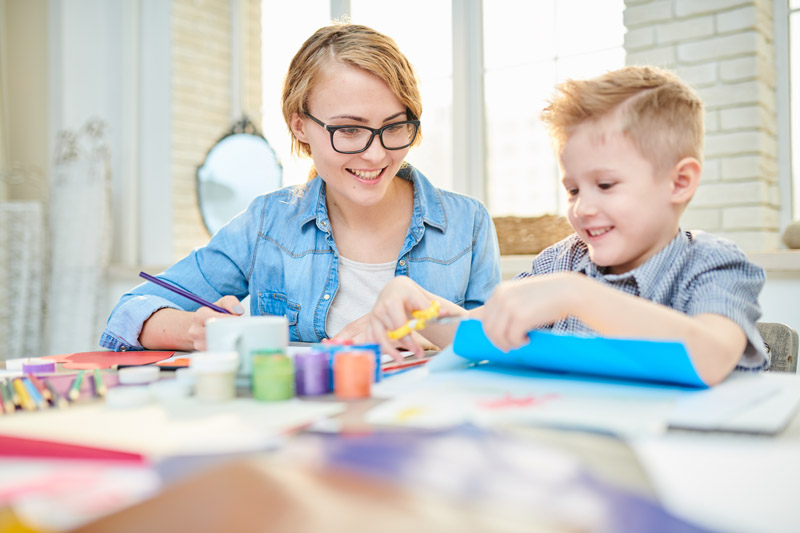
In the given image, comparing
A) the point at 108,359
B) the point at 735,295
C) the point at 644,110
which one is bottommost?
the point at 108,359

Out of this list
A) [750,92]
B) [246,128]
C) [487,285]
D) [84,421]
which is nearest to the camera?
[84,421]

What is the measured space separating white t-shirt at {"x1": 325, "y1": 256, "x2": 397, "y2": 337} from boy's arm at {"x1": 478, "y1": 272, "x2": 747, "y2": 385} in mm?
712

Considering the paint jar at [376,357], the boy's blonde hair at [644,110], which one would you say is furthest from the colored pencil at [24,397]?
the boy's blonde hair at [644,110]

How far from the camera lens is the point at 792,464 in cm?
45

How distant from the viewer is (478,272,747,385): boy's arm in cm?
70

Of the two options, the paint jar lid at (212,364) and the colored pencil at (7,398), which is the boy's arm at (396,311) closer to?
the paint jar lid at (212,364)

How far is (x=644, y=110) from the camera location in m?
0.98

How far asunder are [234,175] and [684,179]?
2.59 m

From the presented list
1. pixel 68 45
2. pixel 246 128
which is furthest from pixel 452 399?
pixel 68 45

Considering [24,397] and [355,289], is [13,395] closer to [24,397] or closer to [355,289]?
[24,397]

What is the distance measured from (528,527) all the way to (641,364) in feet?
1.27

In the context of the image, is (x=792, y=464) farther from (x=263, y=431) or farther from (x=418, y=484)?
(x=263, y=431)

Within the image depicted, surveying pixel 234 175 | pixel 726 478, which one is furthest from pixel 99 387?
pixel 234 175

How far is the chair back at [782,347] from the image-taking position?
107 centimetres
